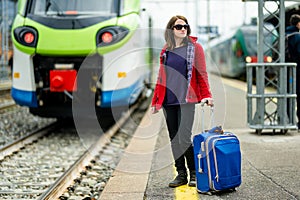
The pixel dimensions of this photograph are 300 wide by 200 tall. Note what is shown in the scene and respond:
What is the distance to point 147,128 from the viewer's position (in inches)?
422

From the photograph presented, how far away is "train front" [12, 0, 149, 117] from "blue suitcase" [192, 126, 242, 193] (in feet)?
14.6

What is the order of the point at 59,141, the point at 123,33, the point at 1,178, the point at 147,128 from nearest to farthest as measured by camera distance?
the point at 1,178
the point at 123,33
the point at 59,141
the point at 147,128

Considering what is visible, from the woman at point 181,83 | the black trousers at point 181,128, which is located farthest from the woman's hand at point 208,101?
the black trousers at point 181,128

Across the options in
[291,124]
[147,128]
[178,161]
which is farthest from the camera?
[147,128]

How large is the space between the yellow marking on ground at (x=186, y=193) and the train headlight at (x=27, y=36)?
4.82m

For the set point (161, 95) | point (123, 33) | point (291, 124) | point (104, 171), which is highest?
point (123, 33)

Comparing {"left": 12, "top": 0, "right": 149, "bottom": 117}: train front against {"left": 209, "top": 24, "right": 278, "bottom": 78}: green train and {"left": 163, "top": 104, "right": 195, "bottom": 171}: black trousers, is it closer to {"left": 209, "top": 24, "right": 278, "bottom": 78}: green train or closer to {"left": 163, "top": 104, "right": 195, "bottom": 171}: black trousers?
{"left": 163, "top": 104, "right": 195, "bottom": 171}: black trousers

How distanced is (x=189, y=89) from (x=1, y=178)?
2.92 metres

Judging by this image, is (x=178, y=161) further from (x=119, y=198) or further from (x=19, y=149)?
(x=19, y=149)

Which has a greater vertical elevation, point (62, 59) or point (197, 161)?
point (62, 59)

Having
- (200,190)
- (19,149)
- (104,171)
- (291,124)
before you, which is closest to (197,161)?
(200,190)

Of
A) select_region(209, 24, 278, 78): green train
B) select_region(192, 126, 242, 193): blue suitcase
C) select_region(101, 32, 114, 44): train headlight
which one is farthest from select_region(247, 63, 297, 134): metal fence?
select_region(209, 24, 278, 78): green train

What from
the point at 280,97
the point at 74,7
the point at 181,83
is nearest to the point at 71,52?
the point at 74,7

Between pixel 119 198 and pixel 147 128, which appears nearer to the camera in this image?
pixel 119 198
